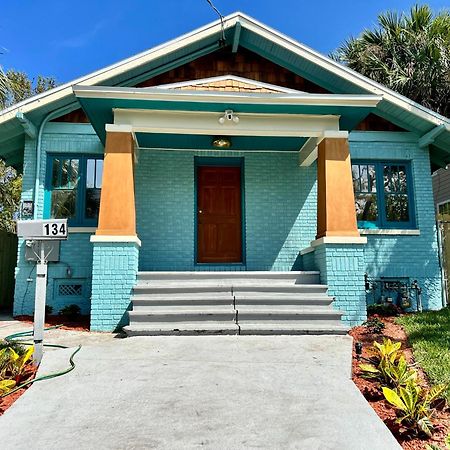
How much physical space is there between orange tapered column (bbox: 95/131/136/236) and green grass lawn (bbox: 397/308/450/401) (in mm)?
4389

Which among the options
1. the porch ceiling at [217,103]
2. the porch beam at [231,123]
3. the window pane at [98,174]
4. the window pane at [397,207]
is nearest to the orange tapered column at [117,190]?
the porch beam at [231,123]

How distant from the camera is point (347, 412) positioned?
329 cm

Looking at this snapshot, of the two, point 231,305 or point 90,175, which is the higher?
point 90,175

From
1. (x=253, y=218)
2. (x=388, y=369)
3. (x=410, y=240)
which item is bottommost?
(x=388, y=369)

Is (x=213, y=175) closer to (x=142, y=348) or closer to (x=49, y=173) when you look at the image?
(x=49, y=173)

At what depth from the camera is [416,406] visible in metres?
3.23

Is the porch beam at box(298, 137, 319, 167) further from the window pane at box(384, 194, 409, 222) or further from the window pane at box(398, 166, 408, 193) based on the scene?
the window pane at box(398, 166, 408, 193)

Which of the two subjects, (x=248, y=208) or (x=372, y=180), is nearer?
(x=248, y=208)

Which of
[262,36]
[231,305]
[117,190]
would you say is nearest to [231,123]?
[117,190]

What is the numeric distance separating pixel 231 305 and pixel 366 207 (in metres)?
4.50

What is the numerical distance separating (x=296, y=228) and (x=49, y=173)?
17.4 feet

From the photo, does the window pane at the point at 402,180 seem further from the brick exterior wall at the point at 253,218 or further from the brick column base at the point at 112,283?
the brick column base at the point at 112,283

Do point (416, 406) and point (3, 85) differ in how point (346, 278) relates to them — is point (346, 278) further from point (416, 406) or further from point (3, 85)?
point (3, 85)

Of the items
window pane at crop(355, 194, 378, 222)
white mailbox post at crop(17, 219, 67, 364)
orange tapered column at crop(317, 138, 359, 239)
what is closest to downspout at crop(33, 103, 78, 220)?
white mailbox post at crop(17, 219, 67, 364)
